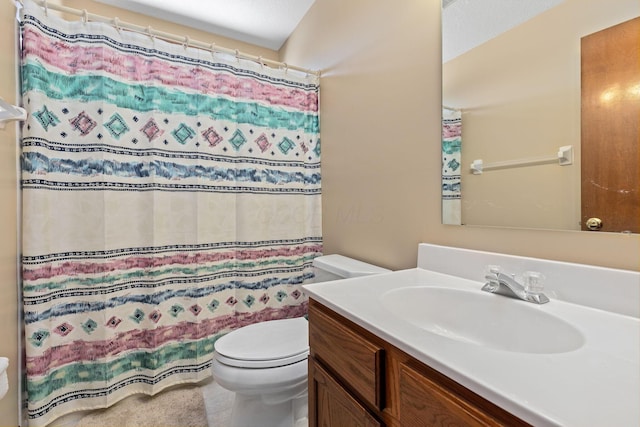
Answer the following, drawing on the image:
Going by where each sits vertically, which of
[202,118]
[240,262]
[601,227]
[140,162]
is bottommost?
[240,262]

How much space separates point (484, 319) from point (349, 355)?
40 centimetres

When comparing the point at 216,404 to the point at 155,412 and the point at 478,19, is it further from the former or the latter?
the point at 478,19

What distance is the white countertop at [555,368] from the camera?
37cm

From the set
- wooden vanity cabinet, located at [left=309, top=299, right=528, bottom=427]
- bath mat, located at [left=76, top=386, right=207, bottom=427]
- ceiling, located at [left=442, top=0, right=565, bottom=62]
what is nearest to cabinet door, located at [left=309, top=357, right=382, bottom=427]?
wooden vanity cabinet, located at [left=309, top=299, right=528, bottom=427]

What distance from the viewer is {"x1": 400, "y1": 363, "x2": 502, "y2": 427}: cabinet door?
17.9 inches

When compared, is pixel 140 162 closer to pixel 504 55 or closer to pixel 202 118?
pixel 202 118

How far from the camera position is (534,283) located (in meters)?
0.80

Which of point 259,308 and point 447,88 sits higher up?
point 447,88

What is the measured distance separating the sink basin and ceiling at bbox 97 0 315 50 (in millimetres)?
2070

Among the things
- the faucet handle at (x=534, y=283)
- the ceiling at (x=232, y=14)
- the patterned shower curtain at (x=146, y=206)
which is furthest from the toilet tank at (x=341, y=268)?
the ceiling at (x=232, y=14)

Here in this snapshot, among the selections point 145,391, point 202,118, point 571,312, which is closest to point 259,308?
point 145,391

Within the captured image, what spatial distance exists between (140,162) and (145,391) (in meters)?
1.22

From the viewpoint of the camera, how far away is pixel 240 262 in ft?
5.91

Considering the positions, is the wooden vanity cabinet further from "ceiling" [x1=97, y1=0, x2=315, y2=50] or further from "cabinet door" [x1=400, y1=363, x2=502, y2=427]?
"ceiling" [x1=97, y1=0, x2=315, y2=50]
